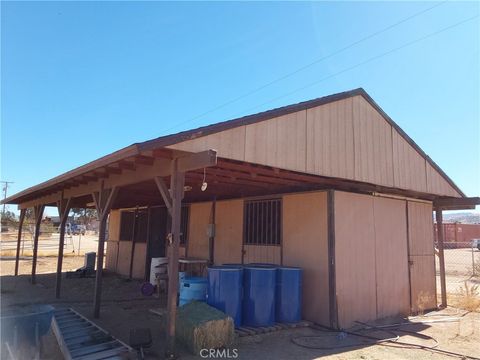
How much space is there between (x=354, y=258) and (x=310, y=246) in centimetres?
86

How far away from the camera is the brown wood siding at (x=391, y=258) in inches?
312

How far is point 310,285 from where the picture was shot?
7.25m

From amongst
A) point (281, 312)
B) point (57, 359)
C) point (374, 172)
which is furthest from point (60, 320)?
point (374, 172)

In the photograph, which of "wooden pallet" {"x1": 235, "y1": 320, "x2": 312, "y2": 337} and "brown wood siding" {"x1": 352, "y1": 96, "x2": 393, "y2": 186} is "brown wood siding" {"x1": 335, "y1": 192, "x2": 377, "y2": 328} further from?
"wooden pallet" {"x1": 235, "y1": 320, "x2": 312, "y2": 337}

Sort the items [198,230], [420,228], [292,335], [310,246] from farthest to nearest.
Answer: [198,230] → [420,228] → [310,246] → [292,335]

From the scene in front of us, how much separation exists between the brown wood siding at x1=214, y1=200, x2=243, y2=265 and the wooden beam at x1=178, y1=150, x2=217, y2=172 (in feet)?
13.1

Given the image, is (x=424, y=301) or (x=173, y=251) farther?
(x=424, y=301)

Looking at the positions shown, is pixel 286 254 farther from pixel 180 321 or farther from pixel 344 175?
pixel 180 321

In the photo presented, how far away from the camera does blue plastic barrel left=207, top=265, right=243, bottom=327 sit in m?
5.94

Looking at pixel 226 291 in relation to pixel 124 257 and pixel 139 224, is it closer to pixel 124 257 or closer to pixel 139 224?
pixel 139 224

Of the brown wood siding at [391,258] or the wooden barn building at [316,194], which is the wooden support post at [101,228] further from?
the brown wood siding at [391,258]

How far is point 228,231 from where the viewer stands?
376 inches

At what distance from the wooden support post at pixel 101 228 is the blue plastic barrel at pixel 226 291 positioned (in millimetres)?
2627

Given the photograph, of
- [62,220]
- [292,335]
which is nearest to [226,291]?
[292,335]
